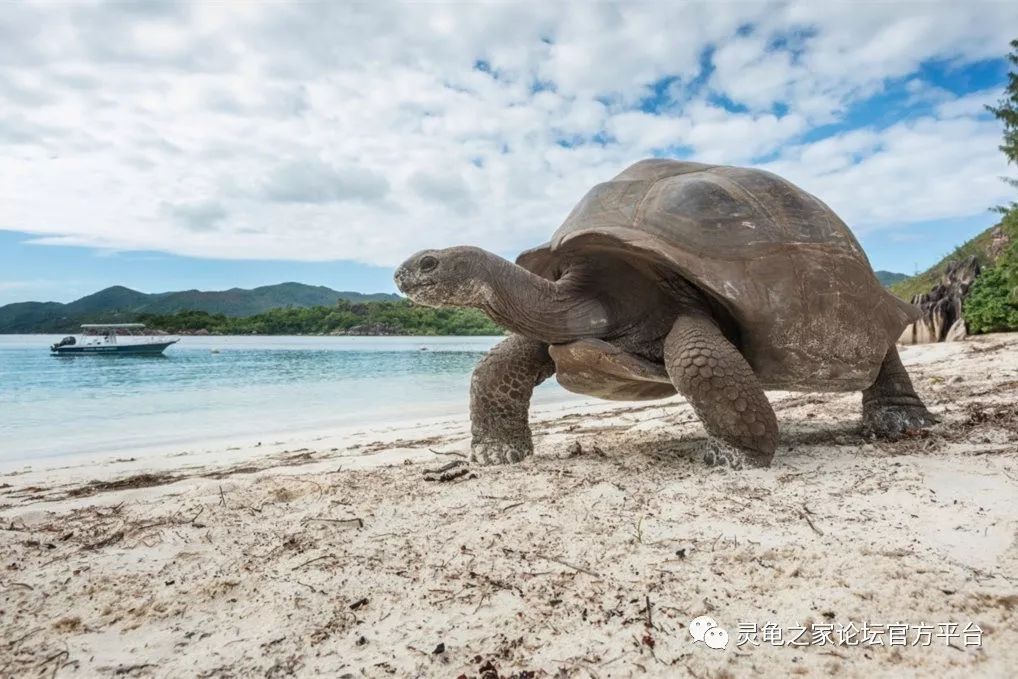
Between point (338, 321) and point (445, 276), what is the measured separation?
251 feet

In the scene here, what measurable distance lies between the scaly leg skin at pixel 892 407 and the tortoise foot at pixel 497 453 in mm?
2810

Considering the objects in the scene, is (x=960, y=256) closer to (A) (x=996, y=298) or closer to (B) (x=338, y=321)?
(A) (x=996, y=298)

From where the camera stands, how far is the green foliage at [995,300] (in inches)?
568

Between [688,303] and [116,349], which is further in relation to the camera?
[116,349]

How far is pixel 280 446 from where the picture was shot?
22.8ft

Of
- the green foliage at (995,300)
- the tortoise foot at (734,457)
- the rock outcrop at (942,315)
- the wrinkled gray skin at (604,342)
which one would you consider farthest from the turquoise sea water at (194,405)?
the green foliage at (995,300)

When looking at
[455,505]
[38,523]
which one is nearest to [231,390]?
[38,523]

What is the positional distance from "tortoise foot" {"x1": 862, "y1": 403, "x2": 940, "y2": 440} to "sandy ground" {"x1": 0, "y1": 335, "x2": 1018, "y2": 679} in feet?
2.33

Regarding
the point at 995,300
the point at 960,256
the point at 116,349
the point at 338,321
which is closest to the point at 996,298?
the point at 995,300

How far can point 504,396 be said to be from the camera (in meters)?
4.25

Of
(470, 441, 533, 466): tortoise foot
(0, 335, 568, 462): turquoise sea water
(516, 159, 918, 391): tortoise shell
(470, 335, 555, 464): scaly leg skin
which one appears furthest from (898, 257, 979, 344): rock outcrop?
(470, 441, 533, 466): tortoise foot

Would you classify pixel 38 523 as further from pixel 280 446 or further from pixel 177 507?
pixel 280 446

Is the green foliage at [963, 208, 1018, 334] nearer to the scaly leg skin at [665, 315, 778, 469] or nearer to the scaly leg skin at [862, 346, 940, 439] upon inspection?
the scaly leg skin at [862, 346, 940, 439]

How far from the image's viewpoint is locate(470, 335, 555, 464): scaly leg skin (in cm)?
424
